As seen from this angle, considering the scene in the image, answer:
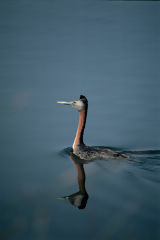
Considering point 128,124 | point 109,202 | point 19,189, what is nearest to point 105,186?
point 109,202

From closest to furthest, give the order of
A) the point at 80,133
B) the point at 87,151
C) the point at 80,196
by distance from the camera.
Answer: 1. the point at 80,196
2. the point at 87,151
3. the point at 80,133

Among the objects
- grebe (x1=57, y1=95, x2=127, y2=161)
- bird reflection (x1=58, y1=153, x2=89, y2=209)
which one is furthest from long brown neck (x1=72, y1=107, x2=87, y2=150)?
bird reflection (x1=58, y1=153, x2=89, y2=209)

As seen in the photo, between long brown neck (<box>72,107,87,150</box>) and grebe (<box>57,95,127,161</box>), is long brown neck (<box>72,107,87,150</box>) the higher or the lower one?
the higher one

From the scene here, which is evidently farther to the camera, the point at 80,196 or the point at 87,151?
the point at 87,151

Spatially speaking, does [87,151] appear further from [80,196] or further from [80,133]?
[80,196]

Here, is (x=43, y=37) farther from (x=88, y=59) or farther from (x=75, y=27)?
(x=88, y=59)

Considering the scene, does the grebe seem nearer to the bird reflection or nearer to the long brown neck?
the long brown neck

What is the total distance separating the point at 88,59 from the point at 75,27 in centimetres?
435

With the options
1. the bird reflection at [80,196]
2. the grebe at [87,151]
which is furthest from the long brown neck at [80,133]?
the bird reflection at [80,196]

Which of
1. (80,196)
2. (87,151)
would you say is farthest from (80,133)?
(80,196)

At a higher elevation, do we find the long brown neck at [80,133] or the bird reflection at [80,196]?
the long brown neck at [80,133]

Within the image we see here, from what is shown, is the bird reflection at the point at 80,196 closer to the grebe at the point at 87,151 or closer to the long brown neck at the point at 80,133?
the grebe at the point at 87,151

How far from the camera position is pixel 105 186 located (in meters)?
7.46

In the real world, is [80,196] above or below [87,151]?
below
